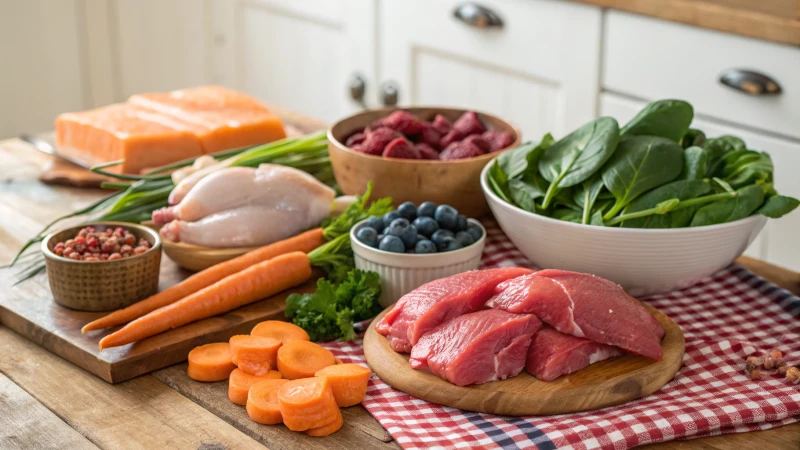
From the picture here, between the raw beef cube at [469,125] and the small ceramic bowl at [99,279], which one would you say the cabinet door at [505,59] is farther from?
the small ceramic bowl at [99,279]

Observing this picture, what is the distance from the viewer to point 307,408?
120 cm

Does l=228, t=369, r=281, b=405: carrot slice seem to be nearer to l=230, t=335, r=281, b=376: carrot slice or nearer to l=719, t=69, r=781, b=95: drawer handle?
l=230, t=335, r=281, b=376: carrot slice

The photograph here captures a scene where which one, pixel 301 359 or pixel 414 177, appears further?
pixel 414 177

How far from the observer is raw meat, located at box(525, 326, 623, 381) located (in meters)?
1.27

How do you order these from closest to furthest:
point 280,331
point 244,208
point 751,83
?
1. point 280,331
2. point 244,208
3. point 751,83

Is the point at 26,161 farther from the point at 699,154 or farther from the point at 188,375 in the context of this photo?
the point at 699,154

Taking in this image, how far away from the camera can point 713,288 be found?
1657 mm

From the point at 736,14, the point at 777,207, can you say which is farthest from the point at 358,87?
the point at 777,207

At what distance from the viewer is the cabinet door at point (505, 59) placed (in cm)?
285

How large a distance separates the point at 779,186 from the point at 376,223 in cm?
138

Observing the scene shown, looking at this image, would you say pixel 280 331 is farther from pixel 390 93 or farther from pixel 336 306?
pixel 390 93

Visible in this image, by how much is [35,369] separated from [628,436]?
0.86 metres

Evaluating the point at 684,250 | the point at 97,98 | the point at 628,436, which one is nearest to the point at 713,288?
the point at 684,250

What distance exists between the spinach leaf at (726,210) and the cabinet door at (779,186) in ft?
3.46
